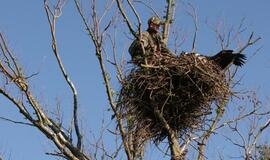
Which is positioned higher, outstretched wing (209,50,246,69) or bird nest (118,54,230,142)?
outstretched wing (209,50,246,69)

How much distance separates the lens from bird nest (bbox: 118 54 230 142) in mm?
7609

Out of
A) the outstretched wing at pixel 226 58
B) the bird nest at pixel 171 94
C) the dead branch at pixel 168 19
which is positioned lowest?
the bird nest at pixel 171 94

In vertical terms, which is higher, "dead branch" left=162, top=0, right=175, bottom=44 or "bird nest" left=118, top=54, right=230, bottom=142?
"dead branch" left=162, top=0, right=175, bottom=44

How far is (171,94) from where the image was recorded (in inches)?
299

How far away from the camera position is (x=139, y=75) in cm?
766

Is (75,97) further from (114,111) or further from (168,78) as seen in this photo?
(168,78)

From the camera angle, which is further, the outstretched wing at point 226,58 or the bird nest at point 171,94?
the outstretched wing at point 226,58

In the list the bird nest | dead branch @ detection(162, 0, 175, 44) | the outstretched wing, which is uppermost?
dead branch @ detection(162, 0, 175, 44)

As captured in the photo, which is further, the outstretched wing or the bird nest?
the outstretched wing

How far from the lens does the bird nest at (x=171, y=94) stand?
761 cm

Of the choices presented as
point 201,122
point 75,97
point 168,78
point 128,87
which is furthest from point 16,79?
point 201,122

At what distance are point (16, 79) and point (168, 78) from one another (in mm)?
1861

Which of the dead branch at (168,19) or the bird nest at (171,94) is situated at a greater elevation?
the dead branch at (168,19)

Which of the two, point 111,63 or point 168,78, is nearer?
point 168,78
